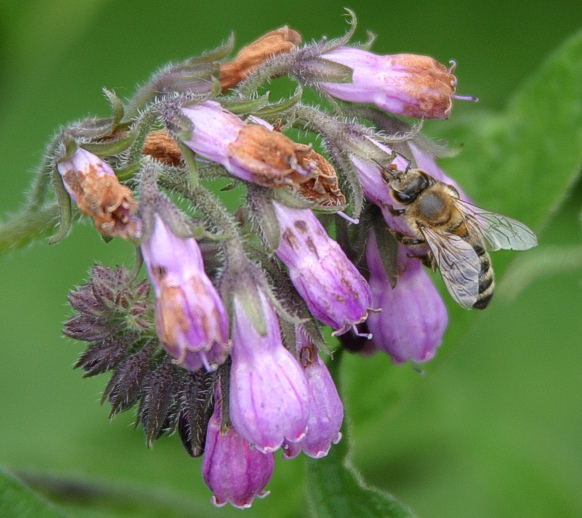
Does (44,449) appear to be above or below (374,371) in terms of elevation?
below

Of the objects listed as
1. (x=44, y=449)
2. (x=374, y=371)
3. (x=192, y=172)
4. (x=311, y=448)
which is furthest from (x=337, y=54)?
(x=44, y=449)

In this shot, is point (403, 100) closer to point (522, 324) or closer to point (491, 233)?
point (491, 233)

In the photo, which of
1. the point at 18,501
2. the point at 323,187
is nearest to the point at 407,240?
the point at 323,187

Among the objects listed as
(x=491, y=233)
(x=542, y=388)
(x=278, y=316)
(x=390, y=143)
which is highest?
(x=390, y=143)

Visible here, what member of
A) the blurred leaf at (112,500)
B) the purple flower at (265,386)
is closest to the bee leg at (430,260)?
the purple flower at (265,386)

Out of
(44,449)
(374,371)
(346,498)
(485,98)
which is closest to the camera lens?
(346,498)

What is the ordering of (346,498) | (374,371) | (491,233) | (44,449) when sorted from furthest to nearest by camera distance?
1. (44,449)
2. (374,371)
3. (491,233)
4. (346,498)

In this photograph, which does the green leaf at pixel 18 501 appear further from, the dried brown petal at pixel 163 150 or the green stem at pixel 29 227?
the dried brown petal at pixel 163 150
